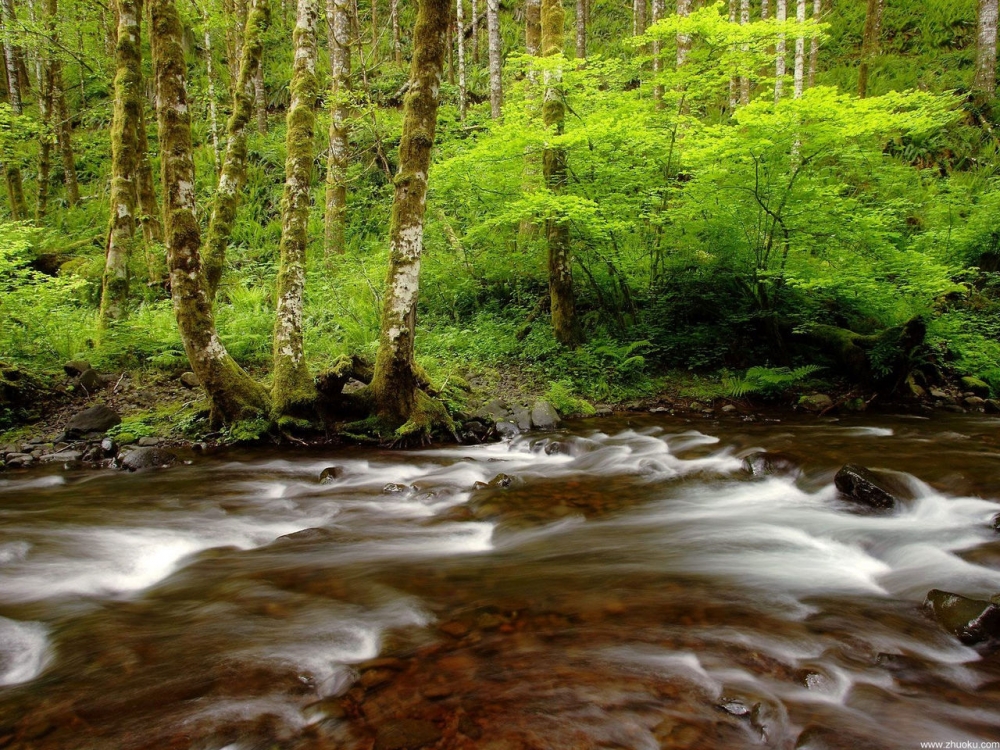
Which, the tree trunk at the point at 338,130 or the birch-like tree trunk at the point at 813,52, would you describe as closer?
the tree trunk at the point at 338,130

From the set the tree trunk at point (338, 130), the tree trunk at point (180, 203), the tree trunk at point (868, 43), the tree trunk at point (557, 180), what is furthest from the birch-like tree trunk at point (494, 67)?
the tree trunk at point (868, 43)

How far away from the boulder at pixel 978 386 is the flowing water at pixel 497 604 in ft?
8.51

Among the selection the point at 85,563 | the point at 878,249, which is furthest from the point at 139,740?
the point at 878,249

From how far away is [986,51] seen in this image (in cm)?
1577

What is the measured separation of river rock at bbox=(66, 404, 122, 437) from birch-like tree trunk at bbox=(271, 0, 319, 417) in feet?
7.41

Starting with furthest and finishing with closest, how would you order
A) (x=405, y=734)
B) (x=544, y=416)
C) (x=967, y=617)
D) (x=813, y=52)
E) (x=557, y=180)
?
(x=813, y=52)
(x=557, y=180)
(x=544, y=416)
(x=967, y=617)
(x=405, y=734)

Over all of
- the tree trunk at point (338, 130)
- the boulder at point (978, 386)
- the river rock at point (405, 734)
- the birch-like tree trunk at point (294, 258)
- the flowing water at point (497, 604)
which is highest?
the tree trunk at point (338, 130)

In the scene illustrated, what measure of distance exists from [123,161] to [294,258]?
4.82 m

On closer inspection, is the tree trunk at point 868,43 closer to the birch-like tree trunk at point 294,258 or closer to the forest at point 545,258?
the forest at point 545,258

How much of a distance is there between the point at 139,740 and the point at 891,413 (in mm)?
9766

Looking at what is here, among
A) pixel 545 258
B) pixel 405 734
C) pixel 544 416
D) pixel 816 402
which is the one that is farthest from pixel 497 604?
pixel 545 258

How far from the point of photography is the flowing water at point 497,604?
2521 millimetres

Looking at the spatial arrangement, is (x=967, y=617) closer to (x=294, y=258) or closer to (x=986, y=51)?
(x=294, y=258)

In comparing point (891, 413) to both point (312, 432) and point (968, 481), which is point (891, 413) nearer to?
point (968, 481)
